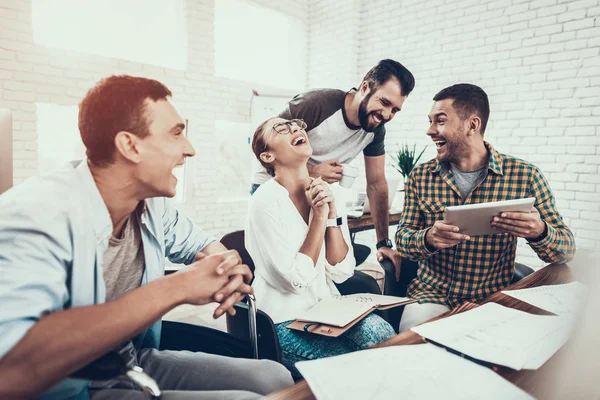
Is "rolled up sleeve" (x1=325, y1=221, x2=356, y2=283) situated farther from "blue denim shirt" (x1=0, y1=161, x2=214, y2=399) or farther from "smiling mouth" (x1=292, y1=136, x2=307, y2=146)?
"blue denim shirt" (x1=0, y1=161, x2=214, y2=399)

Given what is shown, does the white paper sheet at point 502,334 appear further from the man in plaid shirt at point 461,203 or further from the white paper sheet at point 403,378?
the man in plaid shirt at point 461,203

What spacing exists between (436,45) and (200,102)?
2.87 metres

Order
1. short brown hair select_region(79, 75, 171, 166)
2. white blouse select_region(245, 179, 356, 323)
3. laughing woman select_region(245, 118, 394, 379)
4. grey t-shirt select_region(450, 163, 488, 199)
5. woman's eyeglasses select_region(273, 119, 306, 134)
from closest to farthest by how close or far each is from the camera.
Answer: short brown hair select_region(79, 75, 171, 166), laughing woman select_region(245, 118, 394, 379), white blouse select_region(245, 179, 356, 323), woman's eyeglasses select_region(273, 119, 306, 134), grey t-shirt select_region(450, 163, 488, 199)

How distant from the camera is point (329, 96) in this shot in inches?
97.3

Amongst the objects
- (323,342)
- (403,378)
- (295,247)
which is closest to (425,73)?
(295,247)

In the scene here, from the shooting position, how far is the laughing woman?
136 cm

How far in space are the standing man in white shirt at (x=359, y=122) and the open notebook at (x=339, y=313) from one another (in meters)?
0.69

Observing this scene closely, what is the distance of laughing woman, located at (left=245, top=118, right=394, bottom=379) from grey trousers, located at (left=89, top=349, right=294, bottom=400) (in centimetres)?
25

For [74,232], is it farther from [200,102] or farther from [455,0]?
[455,0]

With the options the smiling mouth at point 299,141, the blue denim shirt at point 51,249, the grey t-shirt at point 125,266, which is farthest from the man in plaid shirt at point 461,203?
the blue denim shirt at point 51,249

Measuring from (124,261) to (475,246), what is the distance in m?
1.43

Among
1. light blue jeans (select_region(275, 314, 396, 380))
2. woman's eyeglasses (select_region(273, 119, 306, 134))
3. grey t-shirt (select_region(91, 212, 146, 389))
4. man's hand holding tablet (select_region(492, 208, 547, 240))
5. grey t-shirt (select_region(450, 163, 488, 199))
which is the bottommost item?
light blue jeans (select_region(275, 314, 396, 380))

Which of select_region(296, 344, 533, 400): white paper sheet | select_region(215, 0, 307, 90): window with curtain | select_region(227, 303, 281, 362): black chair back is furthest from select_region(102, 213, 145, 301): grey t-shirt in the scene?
select_region(215, 0, 307, 90): window with curtain

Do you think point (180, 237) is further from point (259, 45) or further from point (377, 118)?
point (259, 45)
